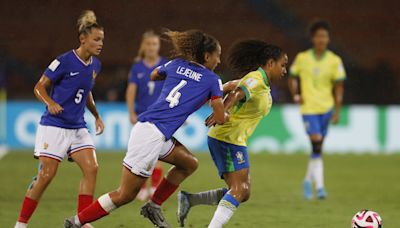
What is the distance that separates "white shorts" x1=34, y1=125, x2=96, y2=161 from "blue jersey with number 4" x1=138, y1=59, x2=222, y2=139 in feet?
3.26

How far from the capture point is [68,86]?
7816mm

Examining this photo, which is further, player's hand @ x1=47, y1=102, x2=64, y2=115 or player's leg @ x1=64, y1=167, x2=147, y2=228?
player's hand @ x1=47, y1=102, x2=64, y2=115

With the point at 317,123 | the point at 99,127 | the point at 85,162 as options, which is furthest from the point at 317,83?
the point at 85,162

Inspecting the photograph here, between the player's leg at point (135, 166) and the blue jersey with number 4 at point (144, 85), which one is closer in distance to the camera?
the player's leg at point (135, 166)

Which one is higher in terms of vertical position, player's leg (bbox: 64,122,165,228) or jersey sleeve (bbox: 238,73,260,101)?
jersey sleeve (bbox: 238,73,260,101)

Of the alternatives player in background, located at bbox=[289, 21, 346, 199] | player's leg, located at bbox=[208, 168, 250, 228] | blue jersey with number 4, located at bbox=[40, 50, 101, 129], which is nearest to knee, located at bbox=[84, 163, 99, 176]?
blue jersey with number 4, located at bbox=[40, 50, 101, 129]

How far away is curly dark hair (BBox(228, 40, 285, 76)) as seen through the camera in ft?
25.4

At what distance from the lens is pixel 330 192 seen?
1215 centimetres

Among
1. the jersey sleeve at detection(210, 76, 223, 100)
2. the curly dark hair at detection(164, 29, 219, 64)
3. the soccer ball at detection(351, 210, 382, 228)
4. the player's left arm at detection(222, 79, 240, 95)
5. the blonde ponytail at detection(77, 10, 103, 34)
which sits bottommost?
the soccer ball at detection(351, 210, 382, 228)

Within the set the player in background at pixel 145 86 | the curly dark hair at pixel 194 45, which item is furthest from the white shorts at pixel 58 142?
the player in background at pixel 145 86

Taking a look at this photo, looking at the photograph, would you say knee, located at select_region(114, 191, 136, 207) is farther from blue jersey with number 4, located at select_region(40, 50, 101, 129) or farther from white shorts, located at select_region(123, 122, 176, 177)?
blue jersey with number 4, located at select_region(40, 50, 101, 129)

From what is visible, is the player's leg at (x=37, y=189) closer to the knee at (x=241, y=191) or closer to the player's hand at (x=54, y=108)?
the player's hand at (x=54, y=108)

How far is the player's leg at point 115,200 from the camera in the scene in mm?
7145

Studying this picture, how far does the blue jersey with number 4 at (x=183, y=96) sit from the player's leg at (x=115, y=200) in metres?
0.49
